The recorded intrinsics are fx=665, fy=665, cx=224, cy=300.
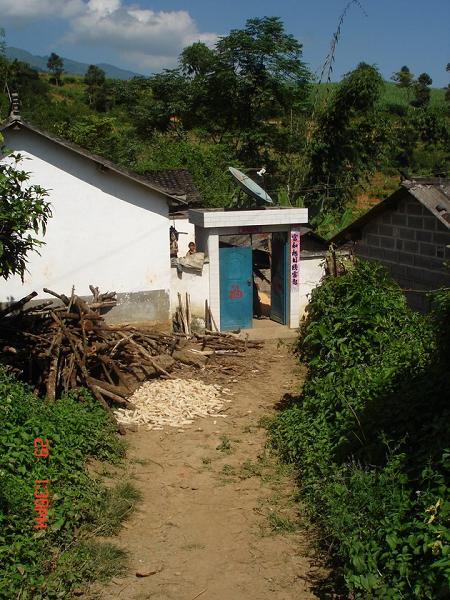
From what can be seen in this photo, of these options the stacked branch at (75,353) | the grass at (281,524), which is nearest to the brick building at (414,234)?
the stacked branch at (75,353)

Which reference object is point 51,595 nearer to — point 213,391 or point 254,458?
point 254,458

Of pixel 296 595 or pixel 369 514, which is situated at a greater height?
pixel 369 514

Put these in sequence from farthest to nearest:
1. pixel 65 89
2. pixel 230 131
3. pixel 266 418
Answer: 1. pixel 65 89
2. pixel 230 131
3. pixel 266 418

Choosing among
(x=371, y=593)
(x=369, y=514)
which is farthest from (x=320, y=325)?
(x=371, y=593)

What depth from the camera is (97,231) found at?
50.0 feet

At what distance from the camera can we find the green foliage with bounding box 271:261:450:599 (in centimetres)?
526

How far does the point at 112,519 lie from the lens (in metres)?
7.21

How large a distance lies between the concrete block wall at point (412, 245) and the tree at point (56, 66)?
5361 cm

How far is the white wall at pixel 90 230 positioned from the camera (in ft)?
→ 47.8

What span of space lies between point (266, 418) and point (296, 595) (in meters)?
5.04

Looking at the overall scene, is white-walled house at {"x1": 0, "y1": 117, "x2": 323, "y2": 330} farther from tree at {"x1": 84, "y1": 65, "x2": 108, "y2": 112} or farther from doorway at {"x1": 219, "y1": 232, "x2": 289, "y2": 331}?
tree at {"x1": 84, "y1": 65, "x2": 108, "y2": 112}

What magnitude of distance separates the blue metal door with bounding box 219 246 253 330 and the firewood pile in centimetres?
350

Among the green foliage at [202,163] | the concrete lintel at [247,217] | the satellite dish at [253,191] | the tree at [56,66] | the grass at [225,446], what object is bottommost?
the grass at [225,446]
